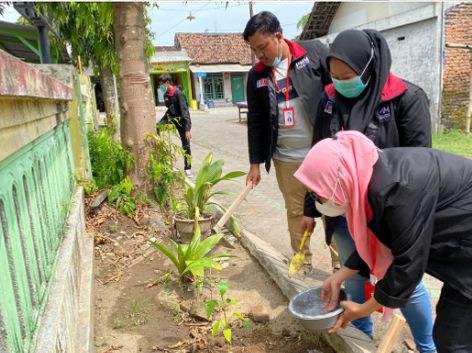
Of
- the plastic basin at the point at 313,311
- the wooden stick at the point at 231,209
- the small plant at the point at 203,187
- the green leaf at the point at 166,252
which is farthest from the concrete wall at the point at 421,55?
the plastic basin at the point at 313,311

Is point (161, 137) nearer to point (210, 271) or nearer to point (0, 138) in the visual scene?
point (210, 271)

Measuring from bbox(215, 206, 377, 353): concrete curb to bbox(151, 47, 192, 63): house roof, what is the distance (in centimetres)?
2451

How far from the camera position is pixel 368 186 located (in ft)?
4.42

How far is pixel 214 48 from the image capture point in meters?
29.1

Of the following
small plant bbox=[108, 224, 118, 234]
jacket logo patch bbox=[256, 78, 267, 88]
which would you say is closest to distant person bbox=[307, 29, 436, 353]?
jacket logo patch bbox=[256, 78, 267, 88]

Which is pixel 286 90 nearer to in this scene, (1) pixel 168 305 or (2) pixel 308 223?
(2) pixel 308 223

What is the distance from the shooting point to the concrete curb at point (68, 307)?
4.88 feet

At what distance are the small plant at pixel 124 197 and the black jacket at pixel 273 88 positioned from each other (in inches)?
69.2

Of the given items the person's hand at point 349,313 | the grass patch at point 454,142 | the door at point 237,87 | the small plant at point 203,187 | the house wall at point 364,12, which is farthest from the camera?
the door at point 237,87

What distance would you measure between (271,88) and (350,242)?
1.12 m

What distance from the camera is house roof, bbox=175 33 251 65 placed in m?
28.3

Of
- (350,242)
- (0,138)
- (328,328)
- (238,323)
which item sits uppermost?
(0,138)

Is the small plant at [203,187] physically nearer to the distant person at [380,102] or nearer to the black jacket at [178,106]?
the distant person at [380,102]

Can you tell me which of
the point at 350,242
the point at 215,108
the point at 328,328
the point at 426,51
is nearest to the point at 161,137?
the point at 350,242
